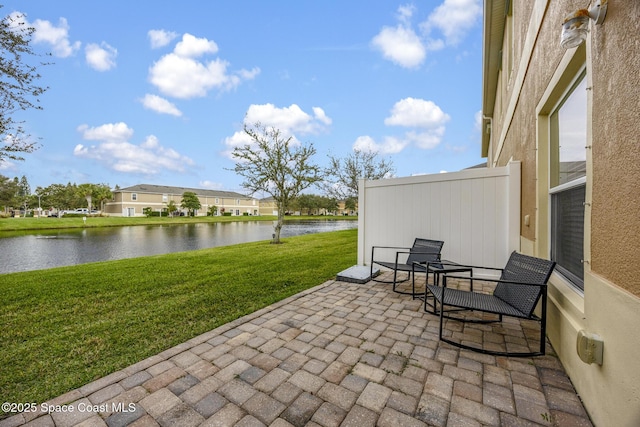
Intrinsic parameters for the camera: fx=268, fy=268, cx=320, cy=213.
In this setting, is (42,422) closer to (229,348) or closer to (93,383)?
(93,383)

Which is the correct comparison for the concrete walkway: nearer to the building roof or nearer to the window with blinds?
the window with blinds

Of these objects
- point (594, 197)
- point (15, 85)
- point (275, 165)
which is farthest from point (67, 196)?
point (594, 197)

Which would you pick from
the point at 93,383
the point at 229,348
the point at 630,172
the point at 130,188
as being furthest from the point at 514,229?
the point at 130,188

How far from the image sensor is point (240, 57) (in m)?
17.7

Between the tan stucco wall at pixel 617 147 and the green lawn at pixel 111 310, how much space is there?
131 inches

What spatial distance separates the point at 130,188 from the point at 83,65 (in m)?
45.6

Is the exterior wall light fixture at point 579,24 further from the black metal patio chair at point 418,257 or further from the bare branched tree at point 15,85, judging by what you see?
the bare branched tree at point 15,85

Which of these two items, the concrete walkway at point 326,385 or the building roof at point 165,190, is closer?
the concrete walkway at point 326,385

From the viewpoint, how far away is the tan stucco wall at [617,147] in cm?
124

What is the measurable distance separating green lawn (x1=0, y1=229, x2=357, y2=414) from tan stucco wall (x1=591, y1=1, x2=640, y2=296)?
332 cm

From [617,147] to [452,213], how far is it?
12.3ft

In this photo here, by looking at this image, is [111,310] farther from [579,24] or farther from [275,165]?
[275,165]

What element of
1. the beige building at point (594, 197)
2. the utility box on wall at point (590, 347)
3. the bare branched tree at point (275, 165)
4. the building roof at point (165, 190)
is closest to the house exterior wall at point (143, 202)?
the building roof at point (165, 190)

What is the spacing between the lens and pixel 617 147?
4.58 feet
